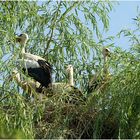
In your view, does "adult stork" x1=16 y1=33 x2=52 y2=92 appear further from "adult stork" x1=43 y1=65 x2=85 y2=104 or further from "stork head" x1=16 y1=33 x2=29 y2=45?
"stork head" x1=16 y1=33 x2=29 y2=45

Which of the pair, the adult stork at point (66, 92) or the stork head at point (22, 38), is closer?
the adult stork at point (66, 92)

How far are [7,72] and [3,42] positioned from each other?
80 centimetres

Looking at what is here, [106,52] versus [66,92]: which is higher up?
[106,52]

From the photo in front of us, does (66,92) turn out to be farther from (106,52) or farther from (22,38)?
(22,38)

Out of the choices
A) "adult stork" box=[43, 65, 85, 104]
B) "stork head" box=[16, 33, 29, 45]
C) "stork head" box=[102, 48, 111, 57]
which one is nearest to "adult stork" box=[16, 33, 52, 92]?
"adult stork" box=[43, 65, 85, 104]

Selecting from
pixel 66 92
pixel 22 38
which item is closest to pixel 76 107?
pixel 66 92

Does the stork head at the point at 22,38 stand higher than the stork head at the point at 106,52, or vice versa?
the stork head at the point at 22,38

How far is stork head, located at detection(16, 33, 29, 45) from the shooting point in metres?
8.50

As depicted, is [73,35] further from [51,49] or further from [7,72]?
[7,72]

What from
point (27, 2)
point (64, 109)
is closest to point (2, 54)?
point (64, 109)

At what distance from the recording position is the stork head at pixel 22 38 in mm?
8496

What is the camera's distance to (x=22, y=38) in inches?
340

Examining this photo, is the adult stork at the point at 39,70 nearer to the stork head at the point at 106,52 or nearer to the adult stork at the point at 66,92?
the adult stork at the point at 66,92

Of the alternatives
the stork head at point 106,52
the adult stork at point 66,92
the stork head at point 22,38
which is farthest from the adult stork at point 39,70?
the stork head at point 106,52
